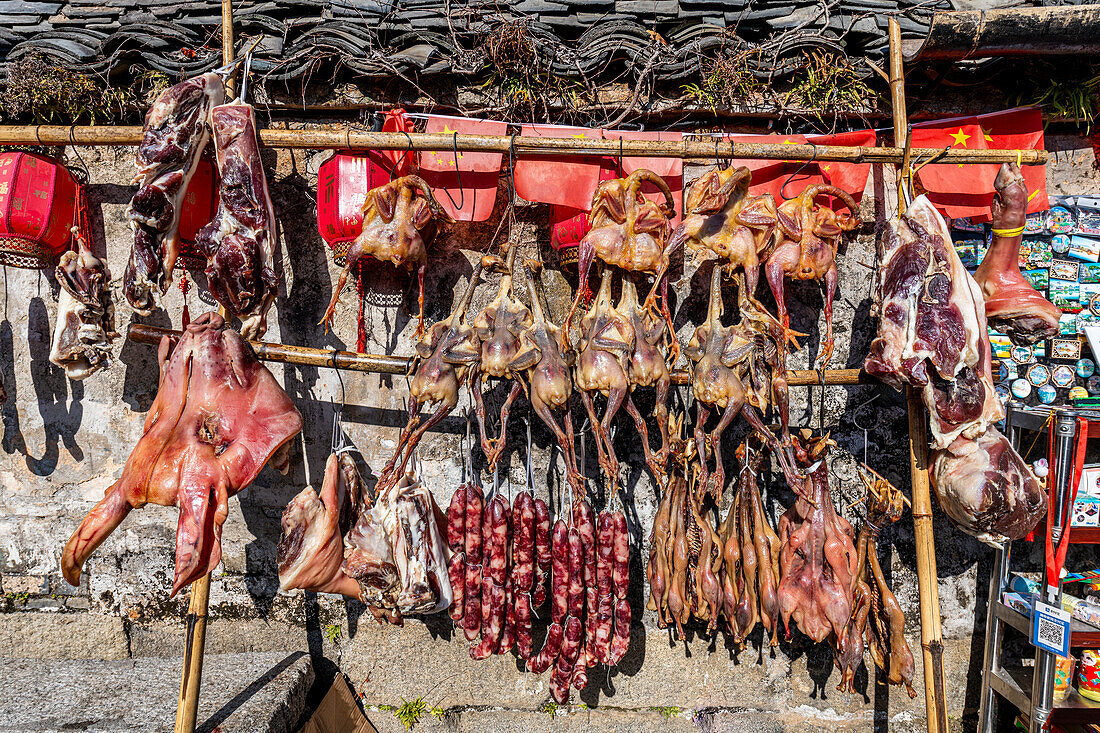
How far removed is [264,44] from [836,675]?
18.0ft

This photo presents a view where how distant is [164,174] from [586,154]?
2192mm

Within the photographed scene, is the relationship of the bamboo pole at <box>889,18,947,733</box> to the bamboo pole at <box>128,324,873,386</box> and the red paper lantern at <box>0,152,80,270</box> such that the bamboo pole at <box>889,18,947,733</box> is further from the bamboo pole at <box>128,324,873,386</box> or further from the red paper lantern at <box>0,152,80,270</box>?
the red paper lantern at <box>0,152,80,270</box>

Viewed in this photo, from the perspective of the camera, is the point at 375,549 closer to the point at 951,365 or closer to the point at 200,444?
the point at 200,444

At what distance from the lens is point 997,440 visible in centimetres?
317

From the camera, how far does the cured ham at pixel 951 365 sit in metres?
3.07

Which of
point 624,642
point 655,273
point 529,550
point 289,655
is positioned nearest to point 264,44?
point 655,273

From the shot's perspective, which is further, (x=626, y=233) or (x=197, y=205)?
(x=197, y=205)

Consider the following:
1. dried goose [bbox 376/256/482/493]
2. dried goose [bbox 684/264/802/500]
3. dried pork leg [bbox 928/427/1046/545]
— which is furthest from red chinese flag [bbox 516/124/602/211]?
dried pork leg [bbox 928/427/1046/545]

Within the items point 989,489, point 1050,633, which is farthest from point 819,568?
point 1050,633

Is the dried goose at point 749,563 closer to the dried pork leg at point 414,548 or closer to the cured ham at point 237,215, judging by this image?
the dried pork leg at point 414,548

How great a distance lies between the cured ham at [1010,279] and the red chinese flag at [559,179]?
227 cm

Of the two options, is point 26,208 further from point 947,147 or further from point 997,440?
point 997,440

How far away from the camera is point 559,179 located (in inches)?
135

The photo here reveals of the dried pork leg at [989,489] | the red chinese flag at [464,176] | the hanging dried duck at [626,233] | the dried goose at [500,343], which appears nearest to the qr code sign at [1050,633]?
the dried pork leg at [989,489]
